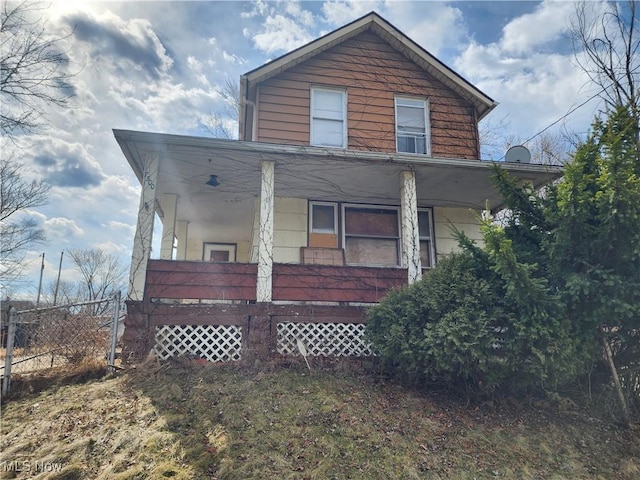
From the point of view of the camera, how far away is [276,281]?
6.42 meters

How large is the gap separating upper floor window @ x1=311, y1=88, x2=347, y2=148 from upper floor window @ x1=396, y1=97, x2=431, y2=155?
4.32ft

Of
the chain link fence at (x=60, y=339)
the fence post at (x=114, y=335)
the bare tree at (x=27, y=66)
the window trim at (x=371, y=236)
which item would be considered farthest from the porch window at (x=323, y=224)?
the bare tree at (x=27, y=66)

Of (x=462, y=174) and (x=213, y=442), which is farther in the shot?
(x=462, y=174)

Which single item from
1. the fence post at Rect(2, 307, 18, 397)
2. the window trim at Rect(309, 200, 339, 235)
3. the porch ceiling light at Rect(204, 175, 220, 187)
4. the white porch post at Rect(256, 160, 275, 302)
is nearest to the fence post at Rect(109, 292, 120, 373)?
the fence post at Rect(2, 307, 18, 397)

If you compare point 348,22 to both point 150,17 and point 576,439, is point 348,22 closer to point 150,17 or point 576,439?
point 150,17

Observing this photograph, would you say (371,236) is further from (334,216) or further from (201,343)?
(201,343)

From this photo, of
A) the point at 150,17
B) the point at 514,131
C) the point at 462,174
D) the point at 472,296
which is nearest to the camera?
the point at 472,296

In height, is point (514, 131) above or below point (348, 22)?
above

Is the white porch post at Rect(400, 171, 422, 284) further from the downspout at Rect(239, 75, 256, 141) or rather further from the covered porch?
the downspout at Rect(239, 75, 256, 141)

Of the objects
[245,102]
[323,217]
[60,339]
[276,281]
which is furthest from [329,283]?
[245,102]

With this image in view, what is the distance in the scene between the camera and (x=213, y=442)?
3572 mm

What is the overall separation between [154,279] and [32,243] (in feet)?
47.5

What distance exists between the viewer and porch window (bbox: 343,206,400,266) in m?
8.73

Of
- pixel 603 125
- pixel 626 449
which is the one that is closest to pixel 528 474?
pixel 626 449
